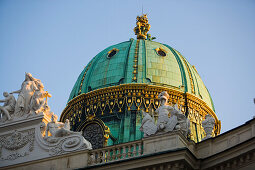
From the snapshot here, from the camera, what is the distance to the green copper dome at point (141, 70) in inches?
1281

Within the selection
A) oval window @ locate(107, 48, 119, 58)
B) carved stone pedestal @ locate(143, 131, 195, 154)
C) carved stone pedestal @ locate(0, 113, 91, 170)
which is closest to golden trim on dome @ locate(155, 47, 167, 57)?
oval window @ locate(107, 48, 119, 58)

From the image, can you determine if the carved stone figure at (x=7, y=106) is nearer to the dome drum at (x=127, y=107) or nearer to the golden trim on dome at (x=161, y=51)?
the dome drum at (x=127, y=107)

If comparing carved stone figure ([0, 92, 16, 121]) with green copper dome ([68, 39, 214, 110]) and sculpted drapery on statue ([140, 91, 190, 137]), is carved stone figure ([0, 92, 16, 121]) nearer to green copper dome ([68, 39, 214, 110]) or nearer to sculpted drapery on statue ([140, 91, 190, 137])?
sculpted drapery on statue ([140, 91, 190, 137])

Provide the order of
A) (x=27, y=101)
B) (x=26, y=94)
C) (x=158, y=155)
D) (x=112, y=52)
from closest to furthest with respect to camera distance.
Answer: (x=158, y=155) < (x=27, y=101) < (x=26, y=94) < (x=112, y=52)

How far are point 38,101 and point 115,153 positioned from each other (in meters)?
4.68

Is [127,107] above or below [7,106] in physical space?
above

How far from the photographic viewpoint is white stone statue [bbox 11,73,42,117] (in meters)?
24.9

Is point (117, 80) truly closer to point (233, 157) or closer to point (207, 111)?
point (207, 111)

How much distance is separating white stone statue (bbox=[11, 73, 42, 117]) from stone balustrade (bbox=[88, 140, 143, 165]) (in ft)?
13.8

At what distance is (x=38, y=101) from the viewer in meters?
24.8

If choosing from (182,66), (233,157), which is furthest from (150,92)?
(233,157)

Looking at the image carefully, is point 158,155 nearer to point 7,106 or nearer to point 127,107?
point 7,106

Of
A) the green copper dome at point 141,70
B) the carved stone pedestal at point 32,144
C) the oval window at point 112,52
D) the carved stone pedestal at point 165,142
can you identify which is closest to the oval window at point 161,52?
the green copper dome at point 141,70

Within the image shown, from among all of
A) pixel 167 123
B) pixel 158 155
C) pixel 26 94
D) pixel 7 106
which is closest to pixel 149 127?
pixel 167 123
